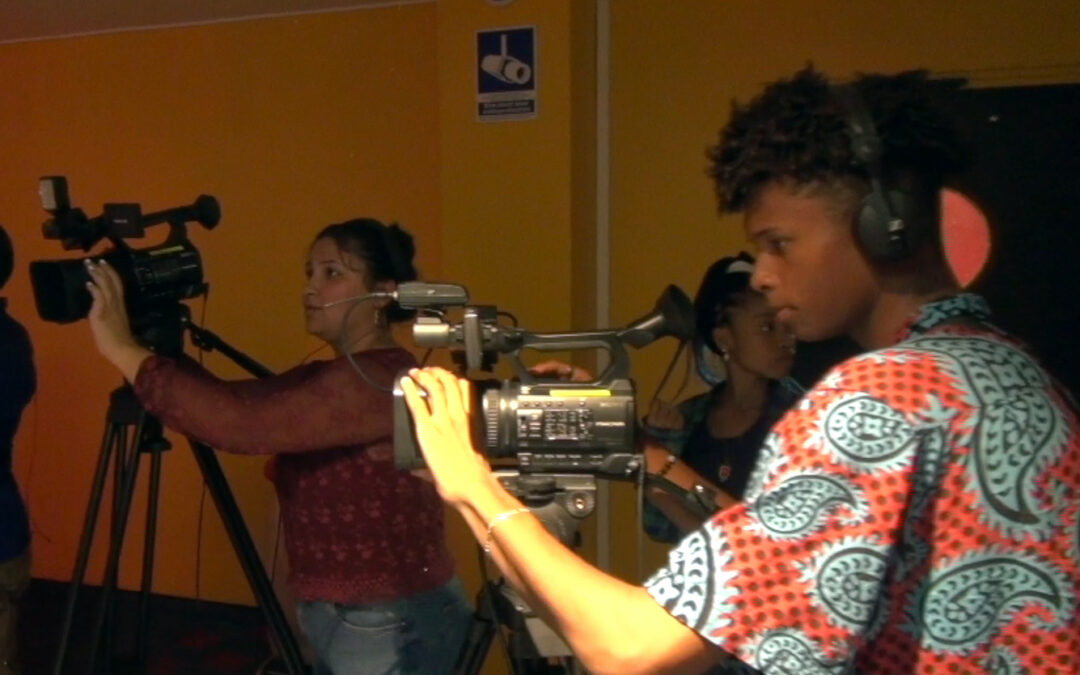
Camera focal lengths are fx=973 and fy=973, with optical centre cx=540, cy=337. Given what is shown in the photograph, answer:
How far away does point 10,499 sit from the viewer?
71.5 inches

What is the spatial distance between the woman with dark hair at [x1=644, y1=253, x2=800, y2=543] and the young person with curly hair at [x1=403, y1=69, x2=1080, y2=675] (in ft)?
2.28

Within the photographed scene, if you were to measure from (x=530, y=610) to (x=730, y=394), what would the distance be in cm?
67

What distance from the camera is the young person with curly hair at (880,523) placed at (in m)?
0.70

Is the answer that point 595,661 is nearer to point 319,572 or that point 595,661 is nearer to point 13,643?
point 319,572

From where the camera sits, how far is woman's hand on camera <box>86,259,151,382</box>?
53.4 inches

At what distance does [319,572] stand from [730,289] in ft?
2.60

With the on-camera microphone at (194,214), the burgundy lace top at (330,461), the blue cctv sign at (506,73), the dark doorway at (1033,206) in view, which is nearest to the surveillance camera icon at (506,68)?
the blue cctv sign at (506,73)

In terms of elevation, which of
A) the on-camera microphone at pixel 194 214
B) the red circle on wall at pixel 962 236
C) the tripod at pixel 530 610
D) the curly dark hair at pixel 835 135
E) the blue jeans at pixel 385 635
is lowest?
the blue jeans at pixel 385 635

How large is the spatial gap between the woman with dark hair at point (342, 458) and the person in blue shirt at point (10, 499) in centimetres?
56

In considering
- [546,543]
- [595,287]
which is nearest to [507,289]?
[595,287]

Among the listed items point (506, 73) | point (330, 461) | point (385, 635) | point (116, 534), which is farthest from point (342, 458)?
point (506, 73)

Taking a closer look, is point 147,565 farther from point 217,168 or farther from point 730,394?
point 217,168

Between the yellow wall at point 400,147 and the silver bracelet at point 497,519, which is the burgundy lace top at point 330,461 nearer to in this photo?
the silver bracelet at point 497,519

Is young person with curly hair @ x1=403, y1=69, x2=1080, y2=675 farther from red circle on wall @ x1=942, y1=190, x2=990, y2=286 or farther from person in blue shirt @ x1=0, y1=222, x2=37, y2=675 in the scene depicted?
person in blue shirt @ x1=0, y1=222, x2=37, y2=675
